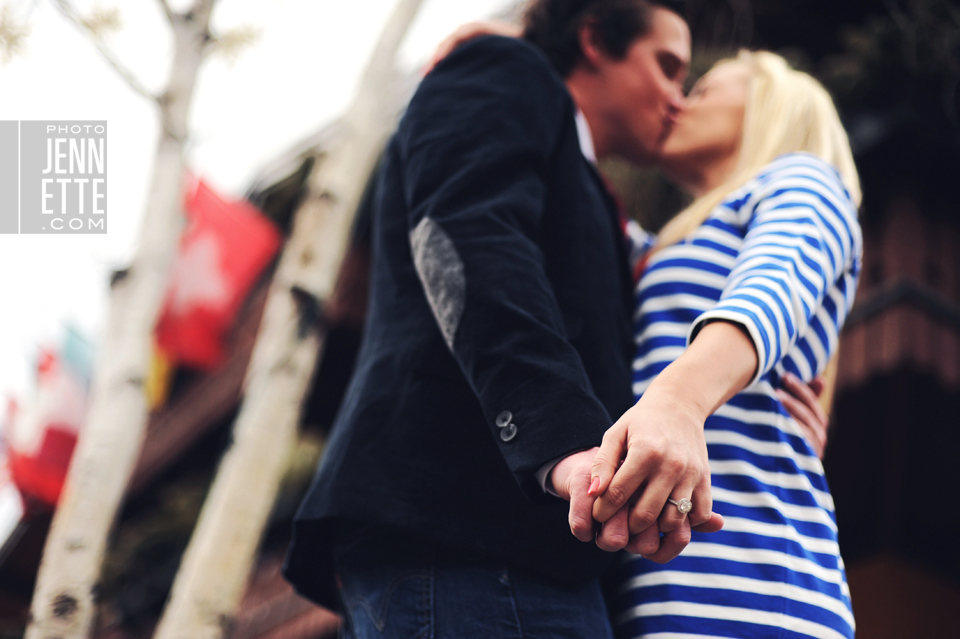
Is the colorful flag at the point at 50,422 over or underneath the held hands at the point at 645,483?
underneath

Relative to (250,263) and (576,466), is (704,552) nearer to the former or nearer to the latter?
(576,466)

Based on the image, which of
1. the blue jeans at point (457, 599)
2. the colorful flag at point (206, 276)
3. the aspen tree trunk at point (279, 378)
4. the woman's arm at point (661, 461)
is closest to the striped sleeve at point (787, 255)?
the woman's arm at point (661, 461)

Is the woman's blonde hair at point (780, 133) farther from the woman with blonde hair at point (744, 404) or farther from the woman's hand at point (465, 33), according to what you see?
the woman's hand at point (465, 33)

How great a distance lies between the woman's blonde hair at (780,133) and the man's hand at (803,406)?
356 millimetres

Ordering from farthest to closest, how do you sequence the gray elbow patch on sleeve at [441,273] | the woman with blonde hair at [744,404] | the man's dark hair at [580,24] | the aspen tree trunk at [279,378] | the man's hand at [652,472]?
the aspen tree trunk at [279,378]
the man's dark hair at [580,24]
the gray elbow patch on sleeve at [441,273]
the woman with blonde hair at [744,404]
the man's hand at [652,472]

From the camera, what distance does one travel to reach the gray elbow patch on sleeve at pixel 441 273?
1.05 m

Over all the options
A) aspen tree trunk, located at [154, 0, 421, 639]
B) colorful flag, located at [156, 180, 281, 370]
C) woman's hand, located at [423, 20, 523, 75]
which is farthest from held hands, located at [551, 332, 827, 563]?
colorful flag, located at [156, 180, 281, 370]

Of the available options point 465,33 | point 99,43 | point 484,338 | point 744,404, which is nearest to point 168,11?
point 99,43

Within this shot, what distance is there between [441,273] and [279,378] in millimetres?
1803

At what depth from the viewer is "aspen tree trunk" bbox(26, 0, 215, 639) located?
7.09 ft

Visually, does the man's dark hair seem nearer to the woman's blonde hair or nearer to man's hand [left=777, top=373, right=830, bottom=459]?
the woman's blonde hair

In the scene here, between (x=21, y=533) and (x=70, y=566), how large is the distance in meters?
7.35

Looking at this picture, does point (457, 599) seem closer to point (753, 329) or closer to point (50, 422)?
point (753, 329)

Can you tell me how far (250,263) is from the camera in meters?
6.52
